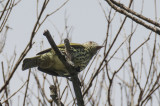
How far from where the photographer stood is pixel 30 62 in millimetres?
3541

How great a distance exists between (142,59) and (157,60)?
231 millimetres

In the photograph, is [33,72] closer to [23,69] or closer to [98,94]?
[23,69]

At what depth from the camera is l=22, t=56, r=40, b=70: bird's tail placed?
3.47m

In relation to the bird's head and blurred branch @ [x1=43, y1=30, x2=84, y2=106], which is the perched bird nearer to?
the bird's head

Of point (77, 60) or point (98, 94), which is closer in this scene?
point (98, 94)

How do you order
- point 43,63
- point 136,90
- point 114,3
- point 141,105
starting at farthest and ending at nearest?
1. point 43,63
2. point 136,90
3. point 141,105
4. point 114,3

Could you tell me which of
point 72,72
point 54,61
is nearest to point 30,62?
point 54,61

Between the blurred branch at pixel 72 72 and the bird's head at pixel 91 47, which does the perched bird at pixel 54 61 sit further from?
the blurred branch at pixel 72 72

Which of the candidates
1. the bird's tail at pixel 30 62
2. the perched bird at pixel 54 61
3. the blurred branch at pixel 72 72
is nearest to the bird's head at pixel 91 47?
the perched bird at pixel 54 61

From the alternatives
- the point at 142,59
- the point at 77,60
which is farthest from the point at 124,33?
the point at 77,60

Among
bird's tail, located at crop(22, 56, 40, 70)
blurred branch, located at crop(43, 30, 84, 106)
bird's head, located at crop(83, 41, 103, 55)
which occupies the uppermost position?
bird's head, located at crop(83, 41, 103, 55)

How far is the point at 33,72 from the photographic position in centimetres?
350

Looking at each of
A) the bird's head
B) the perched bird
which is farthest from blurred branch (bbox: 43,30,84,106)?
the bird's head

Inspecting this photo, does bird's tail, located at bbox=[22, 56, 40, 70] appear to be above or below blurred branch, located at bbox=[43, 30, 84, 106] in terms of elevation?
above
